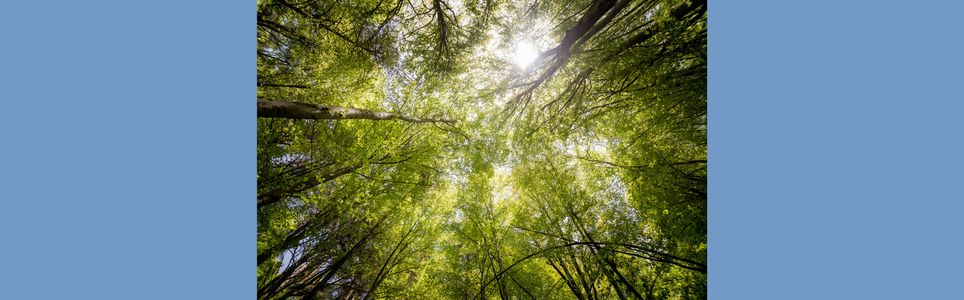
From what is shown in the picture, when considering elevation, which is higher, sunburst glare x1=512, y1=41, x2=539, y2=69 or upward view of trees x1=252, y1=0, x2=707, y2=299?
sunburst glare x1=512, y1=41, x2=539, y2=69

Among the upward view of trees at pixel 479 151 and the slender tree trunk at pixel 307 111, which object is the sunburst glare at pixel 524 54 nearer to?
the upward view of trees at pixel 479 151

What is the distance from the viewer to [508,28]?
278 centimetres

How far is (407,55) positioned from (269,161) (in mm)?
1407

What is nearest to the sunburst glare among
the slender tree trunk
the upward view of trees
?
the upward view of trees

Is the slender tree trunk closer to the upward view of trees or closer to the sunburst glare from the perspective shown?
the upward view of trees

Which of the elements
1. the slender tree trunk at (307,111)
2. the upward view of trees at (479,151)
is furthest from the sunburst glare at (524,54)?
the slender tree trunk at (307,111)

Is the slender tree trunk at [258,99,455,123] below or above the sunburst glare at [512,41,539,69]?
below

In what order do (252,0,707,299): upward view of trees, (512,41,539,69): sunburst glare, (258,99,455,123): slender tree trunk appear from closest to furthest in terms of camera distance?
(258,99,455,123): slender tree trunk < (252,0,707,299): upward view of trees < (512,41,539,69): sunburst glare

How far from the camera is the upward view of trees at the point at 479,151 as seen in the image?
8.71ft

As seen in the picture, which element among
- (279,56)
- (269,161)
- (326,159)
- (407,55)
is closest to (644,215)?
(407,55)

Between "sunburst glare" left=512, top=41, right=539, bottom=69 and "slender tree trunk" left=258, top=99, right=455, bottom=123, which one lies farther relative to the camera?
"sunburst glare" left=512, top=41, right=539, bottom=69

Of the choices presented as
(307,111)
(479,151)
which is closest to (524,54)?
(479,151)

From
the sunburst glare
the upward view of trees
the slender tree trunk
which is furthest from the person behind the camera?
the sunburst glare

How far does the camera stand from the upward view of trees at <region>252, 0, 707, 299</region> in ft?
8.71
